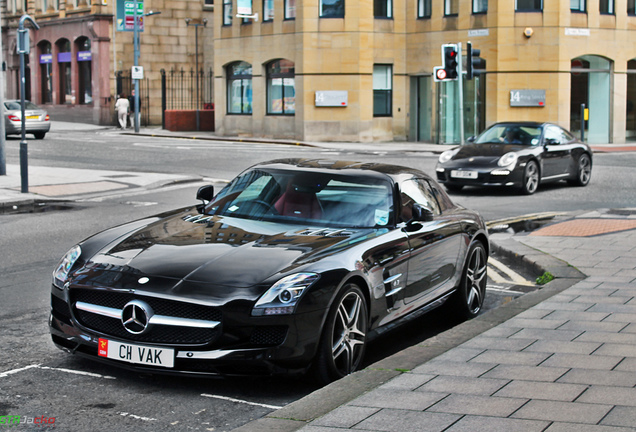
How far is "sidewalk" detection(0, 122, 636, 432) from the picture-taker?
14.2ft

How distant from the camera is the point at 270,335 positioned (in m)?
5.10

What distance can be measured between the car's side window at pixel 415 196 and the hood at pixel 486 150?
10274mm

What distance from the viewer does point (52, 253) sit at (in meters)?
10.1

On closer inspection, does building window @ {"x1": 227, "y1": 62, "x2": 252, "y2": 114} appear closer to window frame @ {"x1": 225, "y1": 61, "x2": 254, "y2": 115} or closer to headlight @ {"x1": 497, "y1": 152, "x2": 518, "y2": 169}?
window frame @ {"x1": 225, "y1": 61, "x2": 254, "y2": 115}

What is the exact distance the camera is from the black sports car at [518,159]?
1712 centimetres

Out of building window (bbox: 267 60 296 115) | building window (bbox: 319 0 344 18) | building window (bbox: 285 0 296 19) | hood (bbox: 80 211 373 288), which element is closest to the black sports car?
hood (bbox: 80 211 373 288)

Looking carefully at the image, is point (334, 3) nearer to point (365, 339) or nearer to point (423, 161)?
point (423, 161)

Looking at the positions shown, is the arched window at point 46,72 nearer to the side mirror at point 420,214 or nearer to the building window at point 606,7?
the building window at point 606,7

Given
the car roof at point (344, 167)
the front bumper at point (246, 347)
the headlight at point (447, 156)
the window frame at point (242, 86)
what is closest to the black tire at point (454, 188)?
the headlight at point (447, 156)

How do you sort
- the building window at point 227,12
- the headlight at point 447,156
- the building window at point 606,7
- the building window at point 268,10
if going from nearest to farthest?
the headlight at point 447,156 < the building window at point 606,7 < the building window at point 268,10 < the building window at point 227,12

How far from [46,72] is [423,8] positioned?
2738cm

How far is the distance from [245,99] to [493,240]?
97.5ft

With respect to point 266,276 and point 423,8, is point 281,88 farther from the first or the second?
point 266,276

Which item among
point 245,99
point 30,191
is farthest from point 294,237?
point 245,99
